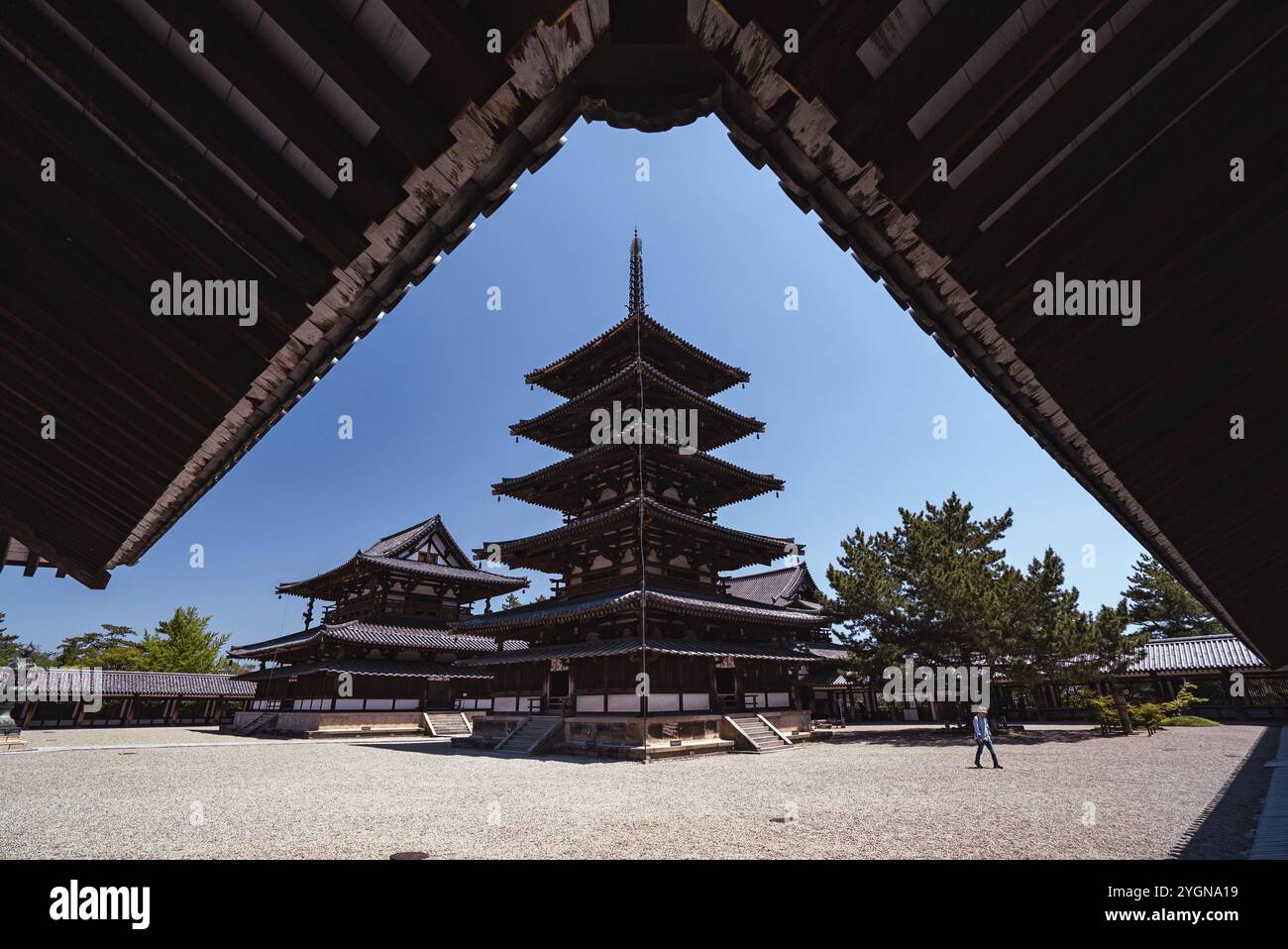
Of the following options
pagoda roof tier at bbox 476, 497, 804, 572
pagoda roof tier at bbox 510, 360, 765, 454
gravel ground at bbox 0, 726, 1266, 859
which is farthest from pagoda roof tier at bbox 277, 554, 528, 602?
gravel ground at bbox 0, 726, 1266, 859

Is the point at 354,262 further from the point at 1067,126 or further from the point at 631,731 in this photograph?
the point at 631,731

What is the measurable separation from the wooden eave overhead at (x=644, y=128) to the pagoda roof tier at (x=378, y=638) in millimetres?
27248

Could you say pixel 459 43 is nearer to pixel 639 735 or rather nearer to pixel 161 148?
pixel 161 148

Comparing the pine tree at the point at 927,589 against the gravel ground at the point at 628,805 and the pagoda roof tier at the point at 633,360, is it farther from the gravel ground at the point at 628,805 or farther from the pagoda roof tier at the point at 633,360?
the pagoda roof tier at the point at 633,360

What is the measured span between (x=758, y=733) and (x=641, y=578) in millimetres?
6617

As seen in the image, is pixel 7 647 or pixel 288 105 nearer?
pixel 288 105

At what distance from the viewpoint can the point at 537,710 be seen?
21.4m

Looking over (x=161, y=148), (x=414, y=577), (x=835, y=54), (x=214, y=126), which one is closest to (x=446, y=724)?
(x=414, y=577)

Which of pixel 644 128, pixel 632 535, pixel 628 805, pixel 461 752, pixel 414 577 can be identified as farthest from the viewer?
pixel 414 577

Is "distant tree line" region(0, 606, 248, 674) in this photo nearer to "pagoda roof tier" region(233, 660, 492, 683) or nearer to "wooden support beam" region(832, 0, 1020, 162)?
"pagoda roof tier" region(233, 660, 492, 683)

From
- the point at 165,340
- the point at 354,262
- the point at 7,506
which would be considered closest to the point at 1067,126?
the point at 354,262

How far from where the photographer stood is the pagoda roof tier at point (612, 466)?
21797 millimetres

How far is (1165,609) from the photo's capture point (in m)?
42.7

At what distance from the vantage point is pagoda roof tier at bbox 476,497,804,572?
64.6 feet
